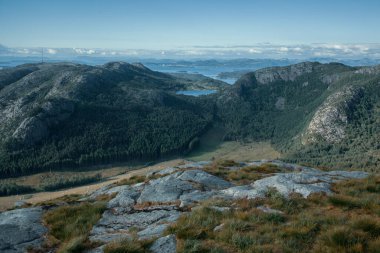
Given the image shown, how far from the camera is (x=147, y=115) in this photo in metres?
176

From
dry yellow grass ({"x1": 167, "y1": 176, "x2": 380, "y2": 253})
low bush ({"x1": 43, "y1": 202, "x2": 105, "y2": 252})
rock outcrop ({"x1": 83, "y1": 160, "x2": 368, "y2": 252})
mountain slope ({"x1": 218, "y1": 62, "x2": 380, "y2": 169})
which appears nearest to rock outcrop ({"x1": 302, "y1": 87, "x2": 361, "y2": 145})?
mountain slope ({"x1": 218, "y1": 62, "x2": 380, "y2": 169})

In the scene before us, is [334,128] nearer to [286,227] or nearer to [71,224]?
[286,227]

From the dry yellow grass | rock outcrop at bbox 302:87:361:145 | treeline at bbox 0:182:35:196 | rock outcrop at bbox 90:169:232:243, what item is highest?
the dry yellow grass

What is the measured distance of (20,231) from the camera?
11.3 m

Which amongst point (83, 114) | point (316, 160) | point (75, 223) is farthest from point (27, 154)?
point (75, 223)

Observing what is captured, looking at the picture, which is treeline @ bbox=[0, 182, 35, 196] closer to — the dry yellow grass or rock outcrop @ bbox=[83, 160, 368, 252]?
rock outcrop @ bbox=[83, 160, 368, 252]

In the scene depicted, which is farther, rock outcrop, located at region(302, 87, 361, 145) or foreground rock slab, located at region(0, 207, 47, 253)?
rock outcrop, located at region(302, 87, 361, 145)

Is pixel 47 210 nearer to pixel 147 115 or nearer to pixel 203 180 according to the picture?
pixel 203 180

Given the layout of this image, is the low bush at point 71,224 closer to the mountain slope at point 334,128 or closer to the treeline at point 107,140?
the mountain slope at point 334,128

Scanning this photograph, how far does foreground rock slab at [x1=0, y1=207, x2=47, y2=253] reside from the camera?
10.3 m

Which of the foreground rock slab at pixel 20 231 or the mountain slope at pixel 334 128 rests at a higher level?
the foreground rock slab at pixel 20 231

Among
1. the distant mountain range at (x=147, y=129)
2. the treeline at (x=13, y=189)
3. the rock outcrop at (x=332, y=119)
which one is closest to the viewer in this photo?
the treeline at (x=13, y=189)

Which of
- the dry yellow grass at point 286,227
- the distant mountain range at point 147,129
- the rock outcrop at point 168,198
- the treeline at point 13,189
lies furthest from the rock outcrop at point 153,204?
the distant mountain range at point 147,129

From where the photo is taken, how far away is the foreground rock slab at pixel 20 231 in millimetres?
10328
